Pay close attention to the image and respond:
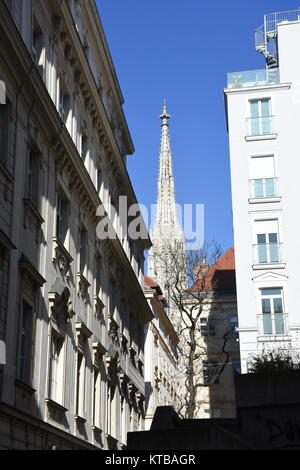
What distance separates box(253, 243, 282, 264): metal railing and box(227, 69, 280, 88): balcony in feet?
30.7

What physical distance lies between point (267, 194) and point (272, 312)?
633 centimetres

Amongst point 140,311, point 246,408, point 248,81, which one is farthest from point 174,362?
point 246,408

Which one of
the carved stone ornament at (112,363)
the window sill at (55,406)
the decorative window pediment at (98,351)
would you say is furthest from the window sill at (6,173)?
the carved stone ornament at (112,363)

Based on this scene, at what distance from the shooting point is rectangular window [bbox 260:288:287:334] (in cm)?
3481

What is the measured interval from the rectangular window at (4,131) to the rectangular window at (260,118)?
954 inches

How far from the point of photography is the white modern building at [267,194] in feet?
116

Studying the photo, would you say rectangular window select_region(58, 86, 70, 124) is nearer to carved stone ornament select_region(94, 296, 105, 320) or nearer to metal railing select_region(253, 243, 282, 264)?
carved stone ornament select_region(94, 296, 105, 320)

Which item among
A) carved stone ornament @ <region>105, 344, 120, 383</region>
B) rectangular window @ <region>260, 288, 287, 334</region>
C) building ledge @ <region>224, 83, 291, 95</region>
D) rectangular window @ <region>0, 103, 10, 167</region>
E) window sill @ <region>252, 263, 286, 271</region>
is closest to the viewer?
rectangular window @ <region>0, 103, 10, 167</region>

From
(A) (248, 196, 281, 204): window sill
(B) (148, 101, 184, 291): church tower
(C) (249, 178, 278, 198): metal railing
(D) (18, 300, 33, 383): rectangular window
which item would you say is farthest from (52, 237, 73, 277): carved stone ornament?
(B) (148, 101, 184, 291): church tower

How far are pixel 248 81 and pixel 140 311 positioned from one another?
552 inches

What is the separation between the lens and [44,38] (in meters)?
20.4

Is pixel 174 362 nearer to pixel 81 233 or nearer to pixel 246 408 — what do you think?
pixel 81 233

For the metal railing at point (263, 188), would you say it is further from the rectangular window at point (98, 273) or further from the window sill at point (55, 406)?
the window sill at point (55, 406)

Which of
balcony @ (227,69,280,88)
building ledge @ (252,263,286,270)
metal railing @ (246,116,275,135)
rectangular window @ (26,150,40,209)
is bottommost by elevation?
rectangular window @ (26,150,40,209)
